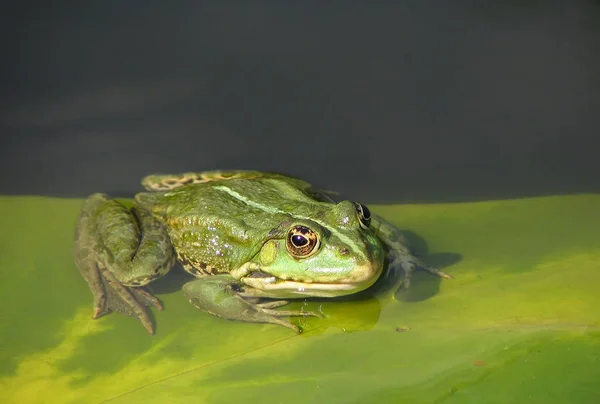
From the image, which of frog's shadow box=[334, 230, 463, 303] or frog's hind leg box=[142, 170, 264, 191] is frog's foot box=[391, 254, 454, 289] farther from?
frog's hind leg box=[142, 170, 264, 191]

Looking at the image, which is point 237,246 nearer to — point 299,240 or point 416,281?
point 299,240

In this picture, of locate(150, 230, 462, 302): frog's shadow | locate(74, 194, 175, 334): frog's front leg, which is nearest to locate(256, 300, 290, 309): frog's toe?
locate(150, 230, 462, 302): frog's shadow

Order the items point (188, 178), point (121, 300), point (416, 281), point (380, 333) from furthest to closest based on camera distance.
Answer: point (188, 178), point (121, 300), point (416, 281), point (380, 333)

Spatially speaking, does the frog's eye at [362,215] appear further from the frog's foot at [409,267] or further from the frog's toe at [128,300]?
the frog's toe at [128,300]

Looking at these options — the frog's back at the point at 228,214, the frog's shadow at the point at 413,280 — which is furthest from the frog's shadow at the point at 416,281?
the frog's back at the point at 228,214

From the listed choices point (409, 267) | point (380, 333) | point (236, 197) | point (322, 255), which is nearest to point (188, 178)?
point (236, 197)

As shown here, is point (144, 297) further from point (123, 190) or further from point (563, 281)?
point (563, 281)

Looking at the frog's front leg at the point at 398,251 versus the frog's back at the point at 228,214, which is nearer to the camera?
the frog's front leg at the point at 398,251
